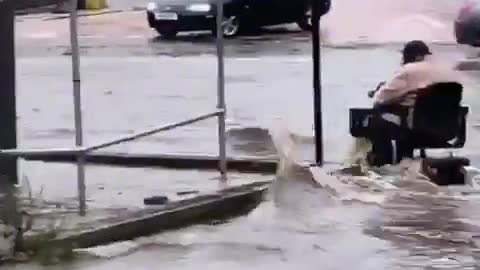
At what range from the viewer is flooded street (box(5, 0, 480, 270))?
27.0 feet

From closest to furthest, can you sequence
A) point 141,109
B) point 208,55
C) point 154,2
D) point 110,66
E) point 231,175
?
1. point 231,175
2. point 141,109
3. point 110,66
4. point 208,55
5. point 154,2

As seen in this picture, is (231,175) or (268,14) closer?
(231,175)

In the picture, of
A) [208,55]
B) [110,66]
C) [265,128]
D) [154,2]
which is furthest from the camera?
[154,2]

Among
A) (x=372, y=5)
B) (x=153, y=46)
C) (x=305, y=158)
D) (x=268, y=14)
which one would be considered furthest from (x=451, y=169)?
(x=372, y=5)

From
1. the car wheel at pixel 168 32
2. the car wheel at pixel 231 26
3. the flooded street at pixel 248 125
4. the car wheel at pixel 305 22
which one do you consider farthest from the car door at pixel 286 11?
the car wheel at pixel 168 32

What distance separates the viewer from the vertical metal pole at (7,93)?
29.6 feet

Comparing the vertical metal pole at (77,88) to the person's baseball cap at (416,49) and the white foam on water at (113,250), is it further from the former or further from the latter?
the person's baseball cap at (416,49)

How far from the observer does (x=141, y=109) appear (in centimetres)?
1597

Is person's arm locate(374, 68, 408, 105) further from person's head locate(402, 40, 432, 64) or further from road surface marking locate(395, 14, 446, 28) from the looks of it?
road surface marking locate(395, 14, 446, 28)

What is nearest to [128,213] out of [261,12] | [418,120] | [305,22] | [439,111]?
[418,120]

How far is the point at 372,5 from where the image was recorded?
113ft

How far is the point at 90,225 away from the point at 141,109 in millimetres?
7659

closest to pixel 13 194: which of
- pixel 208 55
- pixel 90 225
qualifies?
pixel 90 225

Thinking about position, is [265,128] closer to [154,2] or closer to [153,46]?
[153,46]
